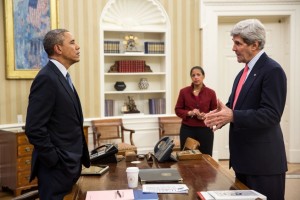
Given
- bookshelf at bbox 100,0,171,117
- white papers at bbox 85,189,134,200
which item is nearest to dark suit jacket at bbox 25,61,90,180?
white papers at bbox 85,189,134,200

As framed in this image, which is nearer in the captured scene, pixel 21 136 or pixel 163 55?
pixel 21 136

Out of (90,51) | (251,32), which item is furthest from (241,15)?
(251,32)

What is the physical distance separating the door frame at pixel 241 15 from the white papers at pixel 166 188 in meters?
4.18

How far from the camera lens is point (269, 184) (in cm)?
217

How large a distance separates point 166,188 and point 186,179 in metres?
0.24

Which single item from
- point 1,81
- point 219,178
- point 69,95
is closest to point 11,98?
point 1,81

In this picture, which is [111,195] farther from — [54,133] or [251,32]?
[251,32]

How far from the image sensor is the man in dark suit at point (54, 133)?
235cm

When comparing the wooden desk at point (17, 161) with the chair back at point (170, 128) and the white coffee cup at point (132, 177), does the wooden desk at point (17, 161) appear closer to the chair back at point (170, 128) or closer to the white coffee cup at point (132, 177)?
the chair back at point (170, 128)

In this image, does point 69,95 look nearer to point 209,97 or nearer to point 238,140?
point 238,140

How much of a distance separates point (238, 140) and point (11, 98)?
12.5 feet

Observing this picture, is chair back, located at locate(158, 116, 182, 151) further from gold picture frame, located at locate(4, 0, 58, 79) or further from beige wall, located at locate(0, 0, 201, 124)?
gold picture frame, located at locate(4, 0, 58, 79)

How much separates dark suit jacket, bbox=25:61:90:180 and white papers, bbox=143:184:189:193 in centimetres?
61

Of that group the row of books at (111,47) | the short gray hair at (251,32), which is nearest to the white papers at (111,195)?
the short gray hair at (251,32)
